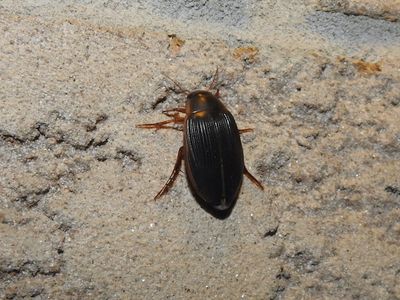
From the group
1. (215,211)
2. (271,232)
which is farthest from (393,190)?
(215,211)

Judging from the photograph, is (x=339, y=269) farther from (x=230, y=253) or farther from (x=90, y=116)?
(x=90, y=116)

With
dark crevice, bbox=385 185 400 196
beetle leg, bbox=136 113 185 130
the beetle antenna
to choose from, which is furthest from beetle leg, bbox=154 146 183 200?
dark crevice, bbox=385 185 400 196

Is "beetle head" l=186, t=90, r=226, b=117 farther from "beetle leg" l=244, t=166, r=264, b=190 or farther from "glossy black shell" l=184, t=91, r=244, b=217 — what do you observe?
"beetle leg" l=244, t=166, r=264, b=190

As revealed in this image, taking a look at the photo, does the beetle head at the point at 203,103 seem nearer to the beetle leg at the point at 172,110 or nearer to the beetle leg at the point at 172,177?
the beetle leg at the point at 172,110

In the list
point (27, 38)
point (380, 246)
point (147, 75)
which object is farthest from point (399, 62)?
point (27, 38)

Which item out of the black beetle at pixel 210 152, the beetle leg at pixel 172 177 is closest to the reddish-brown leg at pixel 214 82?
the black beetle at pixel 210 152

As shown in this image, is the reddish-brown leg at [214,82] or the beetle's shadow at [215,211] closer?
the beetle's shadow at [215,211]
